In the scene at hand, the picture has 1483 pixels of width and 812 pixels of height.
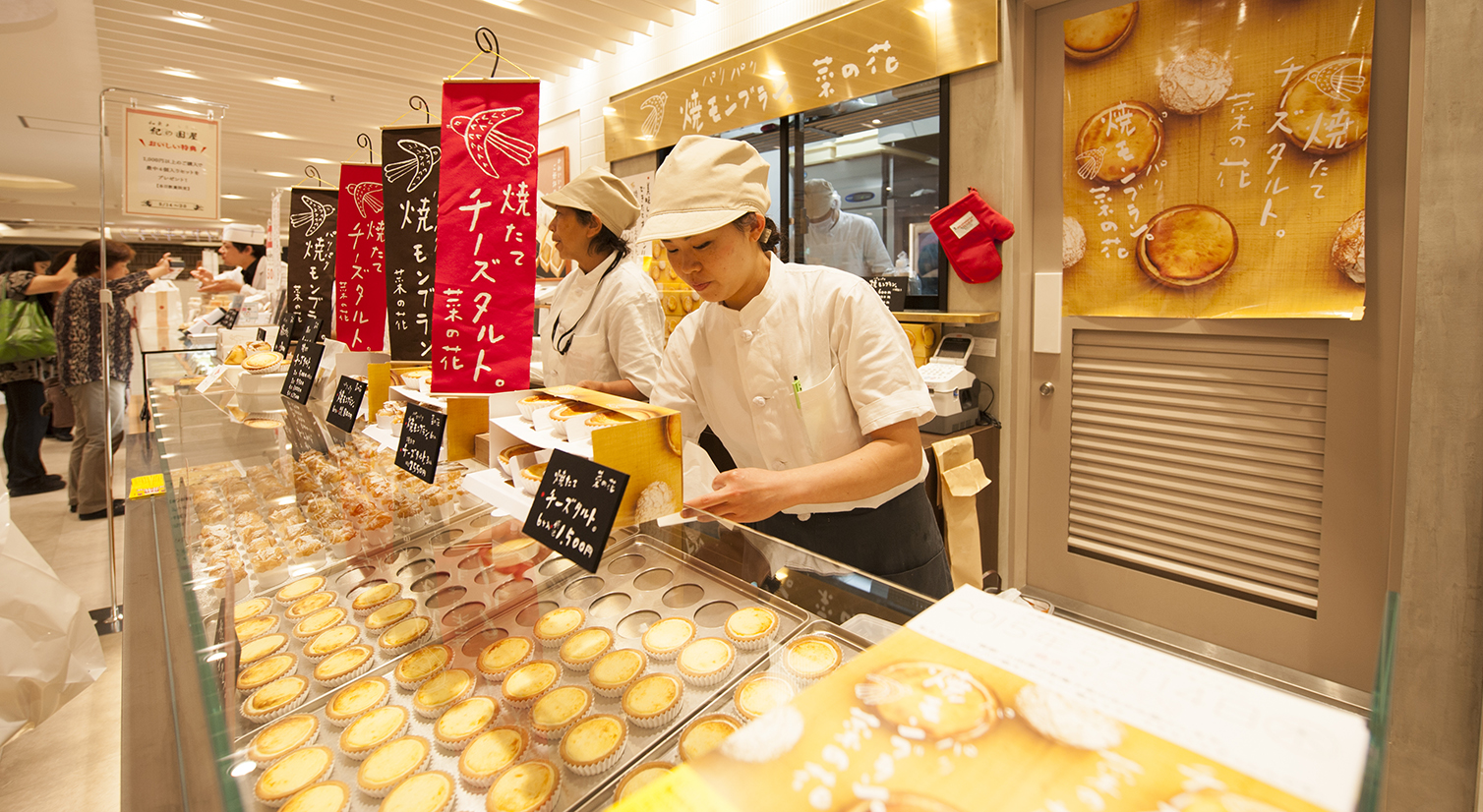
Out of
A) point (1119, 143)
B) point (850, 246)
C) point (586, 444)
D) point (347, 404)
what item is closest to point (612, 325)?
point (347, 404)

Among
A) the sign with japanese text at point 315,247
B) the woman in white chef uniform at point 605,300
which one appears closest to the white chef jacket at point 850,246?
the woman in white chef uniform at point 605,300

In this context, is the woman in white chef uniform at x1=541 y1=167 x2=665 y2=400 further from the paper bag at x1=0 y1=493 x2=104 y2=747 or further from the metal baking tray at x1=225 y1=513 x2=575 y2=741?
the paper bag at x1=0 y1=493 x2=104 y2=747

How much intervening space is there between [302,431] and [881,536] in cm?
200

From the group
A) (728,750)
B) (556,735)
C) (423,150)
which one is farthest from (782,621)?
(423,150)

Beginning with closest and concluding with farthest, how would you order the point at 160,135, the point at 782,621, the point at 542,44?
the point at 782,621 < the point at 160,135 < the point at 542,44

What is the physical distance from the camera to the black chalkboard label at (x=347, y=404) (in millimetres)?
2004

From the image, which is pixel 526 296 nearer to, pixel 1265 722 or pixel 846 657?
pixel 846 657

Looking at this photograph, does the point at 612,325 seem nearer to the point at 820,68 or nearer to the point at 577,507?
the point at 577,507

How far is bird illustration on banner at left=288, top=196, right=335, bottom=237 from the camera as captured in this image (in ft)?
9.73

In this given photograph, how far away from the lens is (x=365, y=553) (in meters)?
1.54

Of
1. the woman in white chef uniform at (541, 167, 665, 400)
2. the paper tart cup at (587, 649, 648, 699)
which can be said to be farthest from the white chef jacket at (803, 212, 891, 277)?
the paper tart cup at (587, 649, 648, 699)

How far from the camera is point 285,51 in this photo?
17.0 ft

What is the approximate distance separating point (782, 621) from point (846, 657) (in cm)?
14

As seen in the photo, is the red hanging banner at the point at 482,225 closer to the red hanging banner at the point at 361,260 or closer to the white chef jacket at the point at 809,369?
the white chef jacket at the point at 809,369
